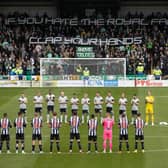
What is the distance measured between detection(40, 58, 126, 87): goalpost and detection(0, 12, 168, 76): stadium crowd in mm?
1375

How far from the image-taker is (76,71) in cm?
4647

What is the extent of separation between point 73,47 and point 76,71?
6.01 metres

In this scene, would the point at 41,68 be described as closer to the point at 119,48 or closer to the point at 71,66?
the point at 71,66

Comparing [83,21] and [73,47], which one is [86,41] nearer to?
[73,47]

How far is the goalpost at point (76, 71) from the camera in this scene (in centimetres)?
4600

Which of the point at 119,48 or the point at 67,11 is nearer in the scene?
the point at 119,48

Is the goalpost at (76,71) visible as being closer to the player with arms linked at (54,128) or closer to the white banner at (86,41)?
the white banner at (86,41)

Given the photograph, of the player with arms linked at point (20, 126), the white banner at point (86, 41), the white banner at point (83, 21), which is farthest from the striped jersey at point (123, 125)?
the white banner at point (83, 21)

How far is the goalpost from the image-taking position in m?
46.0

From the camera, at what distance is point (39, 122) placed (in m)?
22.8

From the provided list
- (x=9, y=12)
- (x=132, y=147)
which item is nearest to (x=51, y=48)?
(x=9, y=12)

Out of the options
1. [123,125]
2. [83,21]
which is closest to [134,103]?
[123,125]

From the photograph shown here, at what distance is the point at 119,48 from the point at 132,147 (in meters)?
28.5

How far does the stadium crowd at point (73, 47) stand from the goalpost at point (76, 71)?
4.51ft
